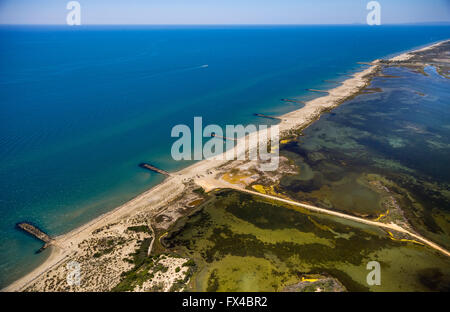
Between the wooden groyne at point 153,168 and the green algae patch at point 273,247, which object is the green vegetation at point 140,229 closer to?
the green algae patch at point 273,247

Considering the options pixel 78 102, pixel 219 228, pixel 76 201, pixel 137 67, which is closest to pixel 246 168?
pixel 219 228

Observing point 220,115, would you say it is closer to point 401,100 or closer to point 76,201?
point 76,201

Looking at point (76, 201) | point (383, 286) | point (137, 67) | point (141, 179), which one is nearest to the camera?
point (383, 286)

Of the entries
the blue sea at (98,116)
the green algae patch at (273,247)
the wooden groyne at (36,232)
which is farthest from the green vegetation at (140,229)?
the wooden groyne at (36,232)

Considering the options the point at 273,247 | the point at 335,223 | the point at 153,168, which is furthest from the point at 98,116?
the point at 335,223

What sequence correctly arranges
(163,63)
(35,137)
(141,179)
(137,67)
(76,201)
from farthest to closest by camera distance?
(163,63) → (137,67) → (35,137) → (141,179) → (76,201)

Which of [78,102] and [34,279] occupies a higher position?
[78,102]
